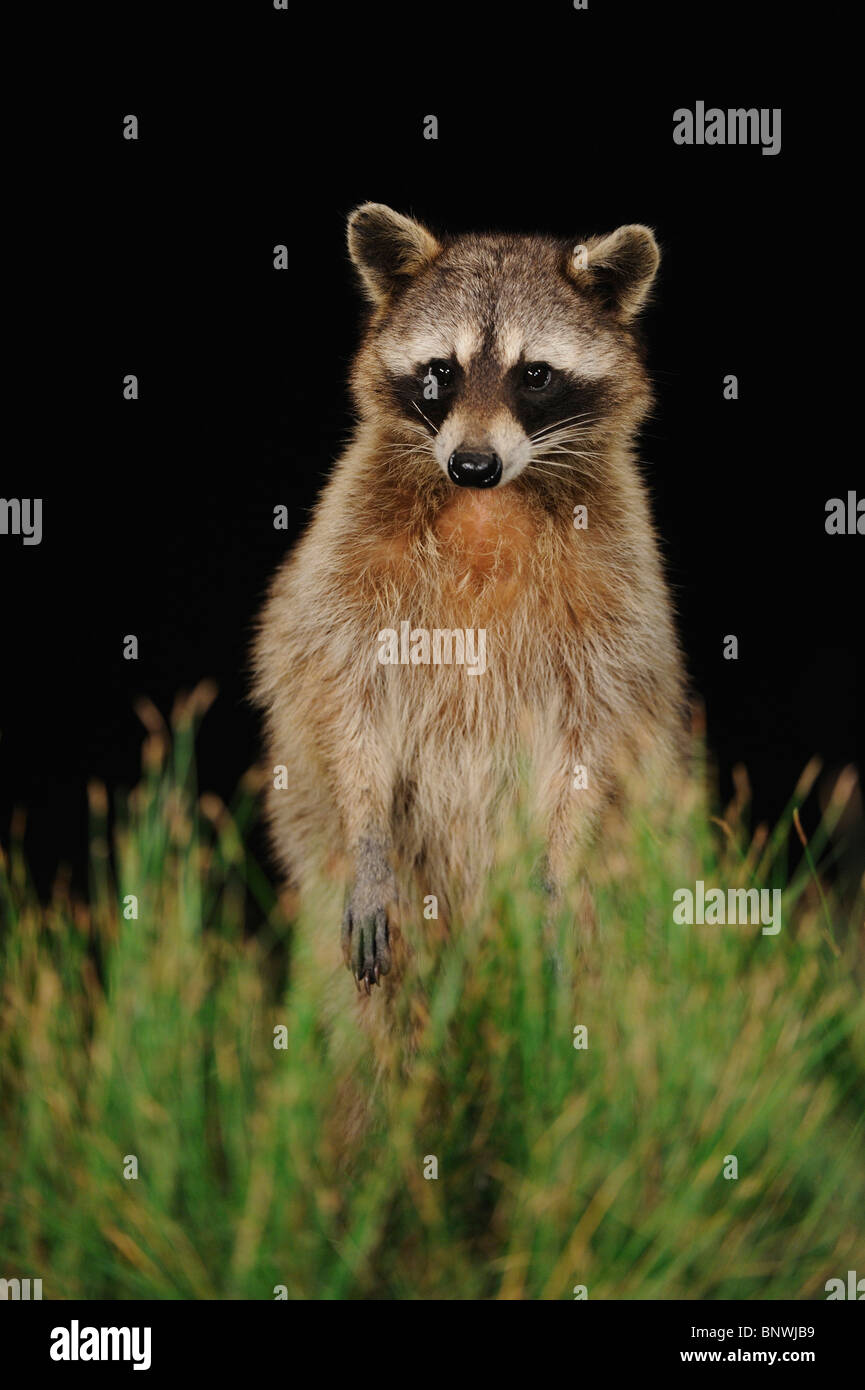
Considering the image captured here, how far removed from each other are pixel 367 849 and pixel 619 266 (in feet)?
6.02

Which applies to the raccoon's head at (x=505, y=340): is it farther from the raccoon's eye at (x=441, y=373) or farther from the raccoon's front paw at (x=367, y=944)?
the raccoon's front paw at (x=367, y=944)

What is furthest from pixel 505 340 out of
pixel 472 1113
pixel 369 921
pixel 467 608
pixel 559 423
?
pixel 472 1113

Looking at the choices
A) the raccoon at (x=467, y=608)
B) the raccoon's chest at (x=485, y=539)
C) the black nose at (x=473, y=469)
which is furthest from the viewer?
the raccoon's chest at (x=485, y=539)

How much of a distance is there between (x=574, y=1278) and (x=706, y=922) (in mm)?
1051

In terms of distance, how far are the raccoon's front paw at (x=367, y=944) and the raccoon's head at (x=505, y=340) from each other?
1.27 metres

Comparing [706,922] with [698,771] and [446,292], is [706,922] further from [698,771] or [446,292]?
[446,292]

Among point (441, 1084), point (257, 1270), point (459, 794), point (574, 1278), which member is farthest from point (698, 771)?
point (257, 1270)

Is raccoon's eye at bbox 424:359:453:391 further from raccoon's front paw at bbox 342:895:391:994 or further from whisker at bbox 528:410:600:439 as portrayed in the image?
raccoon's front paw at bbox 342:895:391:994

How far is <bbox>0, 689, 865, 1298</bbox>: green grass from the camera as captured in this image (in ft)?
11.7

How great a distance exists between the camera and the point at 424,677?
4.74 metres

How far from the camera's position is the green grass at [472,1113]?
357 centimetres

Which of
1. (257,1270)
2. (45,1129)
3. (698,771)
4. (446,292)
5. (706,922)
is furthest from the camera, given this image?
(698,771)

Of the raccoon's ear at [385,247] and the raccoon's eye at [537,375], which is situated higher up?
the raccoon's ear at [385,247]

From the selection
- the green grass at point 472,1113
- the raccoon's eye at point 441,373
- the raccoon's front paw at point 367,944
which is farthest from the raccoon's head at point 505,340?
the raccoon's front paw at point 367,944
